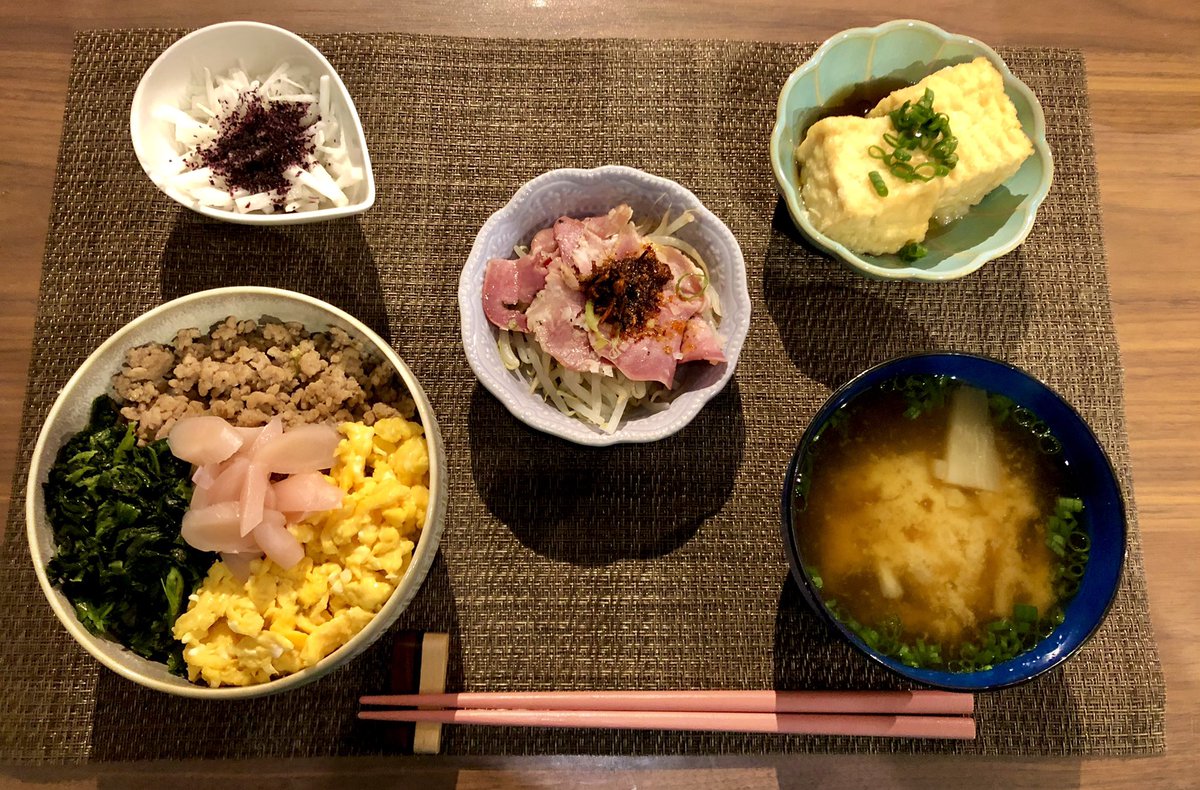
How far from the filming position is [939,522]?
1712 millimetres

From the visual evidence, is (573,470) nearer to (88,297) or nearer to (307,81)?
(307,81)

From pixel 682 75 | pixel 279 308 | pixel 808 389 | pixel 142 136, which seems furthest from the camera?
pixel 682 75

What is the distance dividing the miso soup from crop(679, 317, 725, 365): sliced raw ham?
11.8 inches

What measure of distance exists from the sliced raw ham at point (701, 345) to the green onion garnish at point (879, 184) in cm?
49

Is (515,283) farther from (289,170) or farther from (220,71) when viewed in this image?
(220,71)

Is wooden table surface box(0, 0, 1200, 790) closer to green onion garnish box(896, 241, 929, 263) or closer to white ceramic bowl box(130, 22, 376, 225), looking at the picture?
white ceramic bowl box(130, 22, 376, 225)

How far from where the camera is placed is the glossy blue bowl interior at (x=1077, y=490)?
1468 millimetres

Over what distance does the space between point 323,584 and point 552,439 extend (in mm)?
620

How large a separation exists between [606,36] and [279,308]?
3.93ft

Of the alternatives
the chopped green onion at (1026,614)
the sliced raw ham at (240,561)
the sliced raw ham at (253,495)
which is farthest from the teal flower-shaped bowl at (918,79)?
the sliced raw ham at (240,561)

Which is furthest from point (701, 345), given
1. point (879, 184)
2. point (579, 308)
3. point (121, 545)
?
point (121, 545)

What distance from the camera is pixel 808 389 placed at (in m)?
1.93

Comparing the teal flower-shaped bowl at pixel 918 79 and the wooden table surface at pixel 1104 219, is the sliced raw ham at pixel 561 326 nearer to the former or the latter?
the teal flower-shaped bowl at pixel 918 79

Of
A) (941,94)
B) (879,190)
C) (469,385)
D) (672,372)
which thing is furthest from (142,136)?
(941,94)
